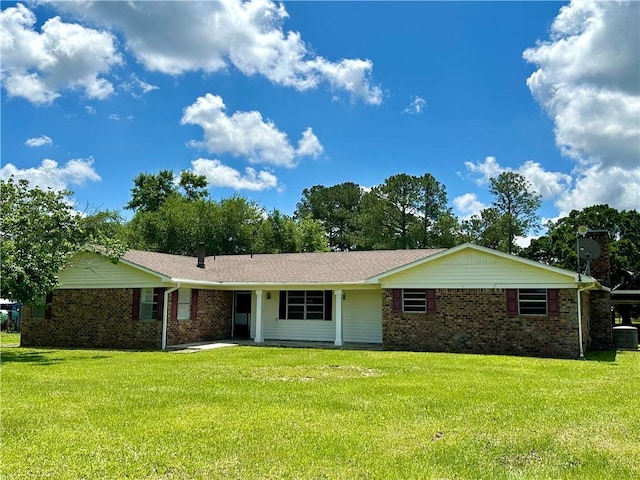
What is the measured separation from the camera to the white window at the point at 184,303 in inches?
711

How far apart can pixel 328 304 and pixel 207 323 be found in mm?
4369

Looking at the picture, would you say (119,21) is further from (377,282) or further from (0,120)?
(377,282)

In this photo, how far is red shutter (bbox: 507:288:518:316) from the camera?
15.6 meters

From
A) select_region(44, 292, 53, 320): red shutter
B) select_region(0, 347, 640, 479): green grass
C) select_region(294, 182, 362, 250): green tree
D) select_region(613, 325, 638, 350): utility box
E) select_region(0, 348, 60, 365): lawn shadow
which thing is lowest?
select_region(0, 348, 60, 365): lawn shadow

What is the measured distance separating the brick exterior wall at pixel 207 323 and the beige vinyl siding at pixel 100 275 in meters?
1.77

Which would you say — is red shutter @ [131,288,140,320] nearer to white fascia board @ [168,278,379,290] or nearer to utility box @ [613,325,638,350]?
white fascia board @ [168,278,379,290]

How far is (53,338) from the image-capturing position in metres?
18.9

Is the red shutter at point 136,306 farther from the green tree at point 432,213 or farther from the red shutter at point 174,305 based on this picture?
the green tree at point 432,213

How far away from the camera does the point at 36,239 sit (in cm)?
1556

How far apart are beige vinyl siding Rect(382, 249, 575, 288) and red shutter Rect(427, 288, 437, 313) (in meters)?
0.15

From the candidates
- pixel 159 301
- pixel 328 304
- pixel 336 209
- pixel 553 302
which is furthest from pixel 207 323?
pixel 336 209

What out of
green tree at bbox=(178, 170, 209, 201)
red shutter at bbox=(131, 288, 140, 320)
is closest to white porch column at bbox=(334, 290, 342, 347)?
red shutter at bbox=(131, 288, 140, 320)

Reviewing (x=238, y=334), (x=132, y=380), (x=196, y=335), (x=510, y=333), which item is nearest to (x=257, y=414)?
(x=132, y=380)

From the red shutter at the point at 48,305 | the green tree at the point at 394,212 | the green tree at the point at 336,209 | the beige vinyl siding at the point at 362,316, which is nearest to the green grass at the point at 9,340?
the red shutter at the point at 48,305
